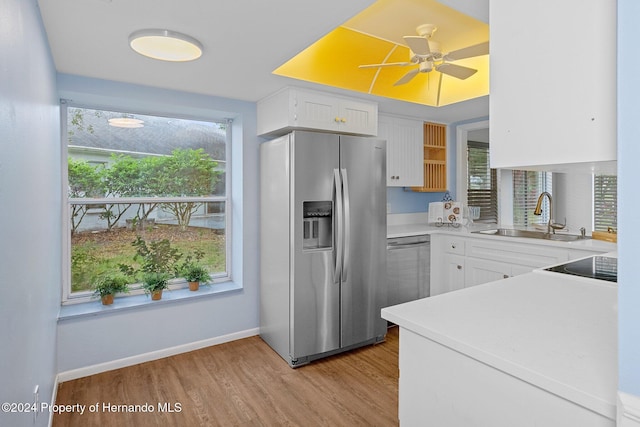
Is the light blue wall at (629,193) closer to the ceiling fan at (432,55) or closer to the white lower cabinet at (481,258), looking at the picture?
the ceiling fan at (432,55)

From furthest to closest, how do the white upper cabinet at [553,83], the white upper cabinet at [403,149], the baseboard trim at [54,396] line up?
the white upper cabinet at [403,149]
the baseboard trim at [54,396]
the white upper cabinet at [553,83]

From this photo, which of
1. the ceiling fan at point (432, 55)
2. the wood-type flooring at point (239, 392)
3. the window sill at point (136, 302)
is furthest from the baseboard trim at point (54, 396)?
the ceiling fan at point (432, 55)

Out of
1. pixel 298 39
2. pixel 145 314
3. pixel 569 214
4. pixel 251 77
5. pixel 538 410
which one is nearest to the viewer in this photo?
pixel 538 410

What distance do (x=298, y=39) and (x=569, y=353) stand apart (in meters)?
1.90

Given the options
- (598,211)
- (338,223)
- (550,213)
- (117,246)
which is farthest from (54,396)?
(598,211)

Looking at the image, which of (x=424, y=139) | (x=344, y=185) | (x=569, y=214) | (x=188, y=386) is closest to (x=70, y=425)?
(x=188, y=386)

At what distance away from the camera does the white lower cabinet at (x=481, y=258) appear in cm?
293

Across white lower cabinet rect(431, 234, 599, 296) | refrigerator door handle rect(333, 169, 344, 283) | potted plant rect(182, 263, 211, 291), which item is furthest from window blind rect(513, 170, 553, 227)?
potted plant rect(182, 263, 211, 291)

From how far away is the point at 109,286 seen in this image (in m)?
2.80

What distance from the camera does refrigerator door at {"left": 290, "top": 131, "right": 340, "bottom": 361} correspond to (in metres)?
2.72

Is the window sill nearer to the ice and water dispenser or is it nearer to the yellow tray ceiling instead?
the ice and water dispenser

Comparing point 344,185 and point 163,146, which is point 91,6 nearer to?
point 163,146

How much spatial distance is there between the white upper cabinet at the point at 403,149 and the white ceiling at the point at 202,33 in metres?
1.22

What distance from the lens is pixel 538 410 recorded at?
850 mm
